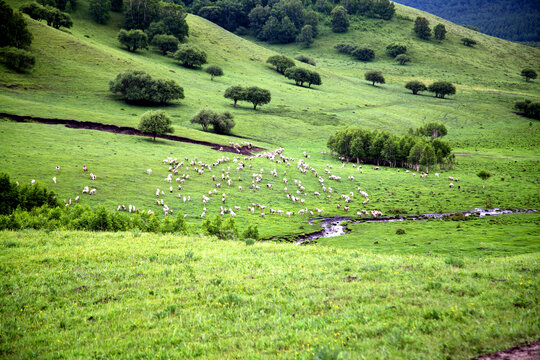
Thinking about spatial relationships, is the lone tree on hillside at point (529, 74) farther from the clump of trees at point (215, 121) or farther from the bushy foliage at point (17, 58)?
the bushy foliage at point (17, 58)

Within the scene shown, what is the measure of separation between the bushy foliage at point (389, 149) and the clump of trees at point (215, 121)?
1207 inches

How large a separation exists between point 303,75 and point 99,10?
340ft

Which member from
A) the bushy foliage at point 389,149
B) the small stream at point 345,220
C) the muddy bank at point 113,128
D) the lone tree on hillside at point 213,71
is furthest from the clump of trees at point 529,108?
the lone tree on hillside at point 213,71

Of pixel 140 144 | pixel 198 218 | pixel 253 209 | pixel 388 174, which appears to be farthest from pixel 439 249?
pixel 140 144

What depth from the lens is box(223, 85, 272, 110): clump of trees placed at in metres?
111

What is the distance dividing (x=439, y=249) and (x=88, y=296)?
1204 inches

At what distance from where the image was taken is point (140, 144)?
6581 centimetres

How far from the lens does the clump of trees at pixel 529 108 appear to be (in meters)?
136

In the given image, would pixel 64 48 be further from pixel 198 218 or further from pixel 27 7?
pixel 198 218

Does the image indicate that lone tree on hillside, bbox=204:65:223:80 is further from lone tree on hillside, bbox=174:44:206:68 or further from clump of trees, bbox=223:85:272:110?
clump of trees, bbox=223:85:272:110

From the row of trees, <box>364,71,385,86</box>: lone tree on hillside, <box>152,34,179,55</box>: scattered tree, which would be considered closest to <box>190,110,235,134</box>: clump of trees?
the row of trees

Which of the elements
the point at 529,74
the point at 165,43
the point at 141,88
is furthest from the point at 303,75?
the point at 529,74

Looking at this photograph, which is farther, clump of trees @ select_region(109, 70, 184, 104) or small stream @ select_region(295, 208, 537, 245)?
clump of trees @ select_region(109, 70, 184, 104)

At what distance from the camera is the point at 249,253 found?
1877cm
